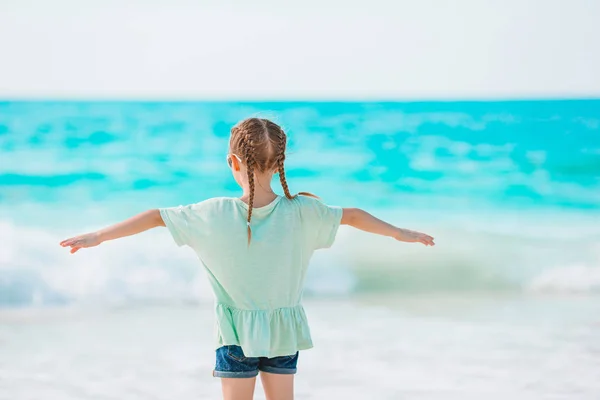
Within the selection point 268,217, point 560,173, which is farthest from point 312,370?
point 560,173

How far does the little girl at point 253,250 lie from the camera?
1.78 meters

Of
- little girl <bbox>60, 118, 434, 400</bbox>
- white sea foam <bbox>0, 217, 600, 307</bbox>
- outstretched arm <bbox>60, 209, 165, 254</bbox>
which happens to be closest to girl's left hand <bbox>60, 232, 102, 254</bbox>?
outstretched arm <bbox>60, 209, 165, 254</bbox>

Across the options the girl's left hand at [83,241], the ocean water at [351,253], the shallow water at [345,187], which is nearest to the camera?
the girl's left hand at [83,241]

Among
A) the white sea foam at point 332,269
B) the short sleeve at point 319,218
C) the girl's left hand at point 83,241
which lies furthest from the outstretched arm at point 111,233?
the white sea foam at point 332,269

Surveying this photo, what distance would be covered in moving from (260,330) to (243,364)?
0.31ft

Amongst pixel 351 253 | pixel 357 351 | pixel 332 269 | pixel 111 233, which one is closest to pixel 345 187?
pixel 351 253

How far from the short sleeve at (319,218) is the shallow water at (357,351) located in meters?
1.05

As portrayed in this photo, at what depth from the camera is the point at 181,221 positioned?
5.85ft

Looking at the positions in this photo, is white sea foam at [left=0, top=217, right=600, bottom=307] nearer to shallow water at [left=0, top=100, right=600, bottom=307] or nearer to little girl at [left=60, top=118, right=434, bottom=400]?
shallow water at [left=0, top=100, right=600, bottom=307]

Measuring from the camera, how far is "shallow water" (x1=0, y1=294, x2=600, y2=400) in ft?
9.18

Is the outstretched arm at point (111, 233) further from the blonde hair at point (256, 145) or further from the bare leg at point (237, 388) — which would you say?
the bare leg at point (237, 388)

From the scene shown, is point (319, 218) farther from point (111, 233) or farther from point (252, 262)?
point (111, 233)

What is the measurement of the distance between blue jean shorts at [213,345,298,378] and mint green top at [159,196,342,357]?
0.02 m

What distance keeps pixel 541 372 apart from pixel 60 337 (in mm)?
1943
